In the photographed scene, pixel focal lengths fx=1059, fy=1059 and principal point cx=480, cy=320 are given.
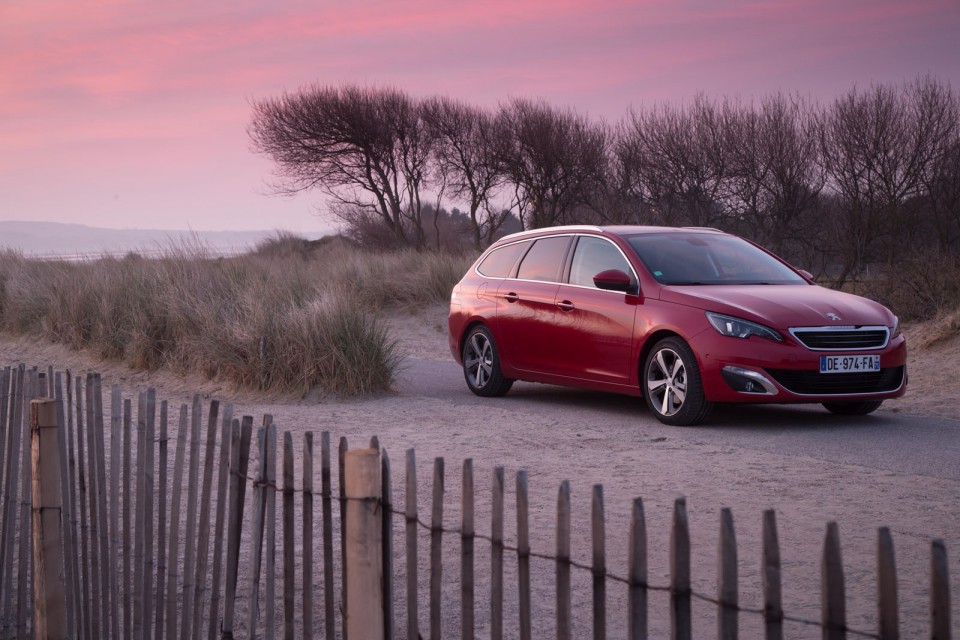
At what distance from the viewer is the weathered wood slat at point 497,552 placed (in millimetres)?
2711

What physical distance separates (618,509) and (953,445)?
3.36 metres

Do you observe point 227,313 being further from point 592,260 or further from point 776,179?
point 776,179

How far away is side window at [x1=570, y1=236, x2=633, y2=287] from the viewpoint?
9.81 m

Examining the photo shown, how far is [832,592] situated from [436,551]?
1.25 metres

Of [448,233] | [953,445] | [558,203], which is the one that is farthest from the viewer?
[448,233]

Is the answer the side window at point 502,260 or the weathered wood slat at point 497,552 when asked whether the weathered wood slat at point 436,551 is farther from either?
the side window at point 502,260

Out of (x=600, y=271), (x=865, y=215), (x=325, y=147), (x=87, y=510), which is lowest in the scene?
(x=87, y=510)

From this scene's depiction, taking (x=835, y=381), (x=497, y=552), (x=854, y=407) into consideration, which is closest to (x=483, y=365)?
(x=854, y=407)

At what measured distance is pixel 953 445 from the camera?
26.0ft

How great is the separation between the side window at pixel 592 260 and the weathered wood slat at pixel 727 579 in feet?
24.3

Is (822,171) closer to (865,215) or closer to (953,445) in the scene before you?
(865,215)

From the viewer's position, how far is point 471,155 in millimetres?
37750

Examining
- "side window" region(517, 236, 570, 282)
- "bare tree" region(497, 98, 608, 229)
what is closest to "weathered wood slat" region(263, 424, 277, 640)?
"side window" region(517, 236, 570, 282)

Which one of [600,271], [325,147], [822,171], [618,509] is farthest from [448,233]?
[618,509]
